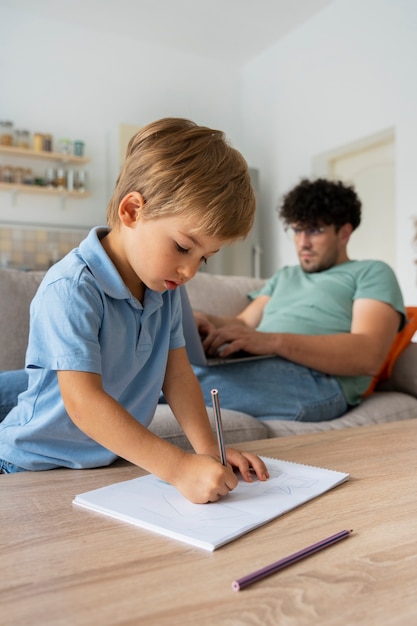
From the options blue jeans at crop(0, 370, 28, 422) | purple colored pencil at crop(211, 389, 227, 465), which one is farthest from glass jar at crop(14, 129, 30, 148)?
purple colored pencil at crop(211, 389, 227, 465)

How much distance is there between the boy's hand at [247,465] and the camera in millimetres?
797

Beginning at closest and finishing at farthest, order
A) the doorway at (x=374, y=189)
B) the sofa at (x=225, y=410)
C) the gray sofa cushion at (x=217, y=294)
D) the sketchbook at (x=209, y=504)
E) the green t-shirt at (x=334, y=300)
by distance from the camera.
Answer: the sketchbook at (x=209, y=504)
the sofa at (x=225, y=410)
the green t-shirt at (x=334, y=300)
the gray sofa cushion at (x=217, y=294)
the doorway at (x=374, y=189)

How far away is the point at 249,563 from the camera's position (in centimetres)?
52

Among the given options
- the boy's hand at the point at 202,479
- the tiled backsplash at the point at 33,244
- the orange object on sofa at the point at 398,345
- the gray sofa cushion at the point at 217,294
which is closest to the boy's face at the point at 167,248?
the boy's hand at the point at 202,479

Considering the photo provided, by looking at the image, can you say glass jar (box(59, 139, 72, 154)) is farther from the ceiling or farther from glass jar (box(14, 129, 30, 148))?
the ceiling

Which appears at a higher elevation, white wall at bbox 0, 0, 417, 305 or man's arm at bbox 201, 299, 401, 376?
white wall at bbox 0, 0, 417, 305

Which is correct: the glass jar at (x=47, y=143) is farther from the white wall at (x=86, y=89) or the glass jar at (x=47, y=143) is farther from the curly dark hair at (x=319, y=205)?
the curly dark hair at (x=319, y=205)

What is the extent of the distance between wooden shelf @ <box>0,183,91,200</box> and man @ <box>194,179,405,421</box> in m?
2.79

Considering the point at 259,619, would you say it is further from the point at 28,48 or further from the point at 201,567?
the point at 28,48

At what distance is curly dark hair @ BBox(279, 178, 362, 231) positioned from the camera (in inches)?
78.8

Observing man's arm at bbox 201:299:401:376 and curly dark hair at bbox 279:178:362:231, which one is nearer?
man's arm at bbox 201:299:401:376

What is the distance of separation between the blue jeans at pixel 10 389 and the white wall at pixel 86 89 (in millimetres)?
3491

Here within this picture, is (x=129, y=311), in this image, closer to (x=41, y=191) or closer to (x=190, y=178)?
(x=190, y=178)

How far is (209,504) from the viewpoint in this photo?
2.26 feet
